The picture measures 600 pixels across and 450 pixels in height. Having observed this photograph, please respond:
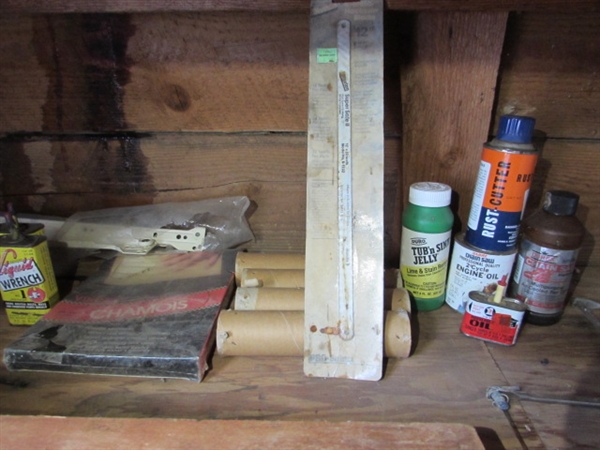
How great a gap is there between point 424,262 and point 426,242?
3 cm

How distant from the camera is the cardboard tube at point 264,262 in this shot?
68cm

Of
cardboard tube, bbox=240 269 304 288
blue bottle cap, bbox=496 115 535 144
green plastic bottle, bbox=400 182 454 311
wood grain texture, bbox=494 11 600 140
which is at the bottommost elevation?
cardboard tube, bbox=240 269 304 288

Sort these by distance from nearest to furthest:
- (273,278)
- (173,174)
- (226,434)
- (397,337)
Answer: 1. (226,434)
2. (397,337)
3. (273,278)
4. (173,174)

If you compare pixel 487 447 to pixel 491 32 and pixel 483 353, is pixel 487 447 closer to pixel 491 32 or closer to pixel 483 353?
pixel 483 353

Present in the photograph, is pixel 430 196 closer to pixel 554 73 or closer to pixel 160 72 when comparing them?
pixel 554 73

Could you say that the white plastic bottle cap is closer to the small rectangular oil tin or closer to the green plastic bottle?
the green plastic bottle

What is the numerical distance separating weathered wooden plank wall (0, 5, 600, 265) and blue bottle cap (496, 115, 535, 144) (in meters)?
0.08

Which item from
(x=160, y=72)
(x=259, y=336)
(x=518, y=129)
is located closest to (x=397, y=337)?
(x=259, y=336)

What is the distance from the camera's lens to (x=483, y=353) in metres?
0.58

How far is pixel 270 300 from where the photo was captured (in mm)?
605

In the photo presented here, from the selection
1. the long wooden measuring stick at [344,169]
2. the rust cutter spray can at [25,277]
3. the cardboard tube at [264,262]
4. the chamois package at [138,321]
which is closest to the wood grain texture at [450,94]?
the long wooden measuring stick at [344,169]

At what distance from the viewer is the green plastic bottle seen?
1.99 ft

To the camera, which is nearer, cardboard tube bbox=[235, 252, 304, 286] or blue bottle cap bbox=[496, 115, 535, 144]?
blue bottle cap bbox=[496, 115, 535, 144]

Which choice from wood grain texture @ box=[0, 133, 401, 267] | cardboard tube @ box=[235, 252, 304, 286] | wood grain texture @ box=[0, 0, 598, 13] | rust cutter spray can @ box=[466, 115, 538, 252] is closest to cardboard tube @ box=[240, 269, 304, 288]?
cardboard tube @ box=[235, 252, 304, 286]
